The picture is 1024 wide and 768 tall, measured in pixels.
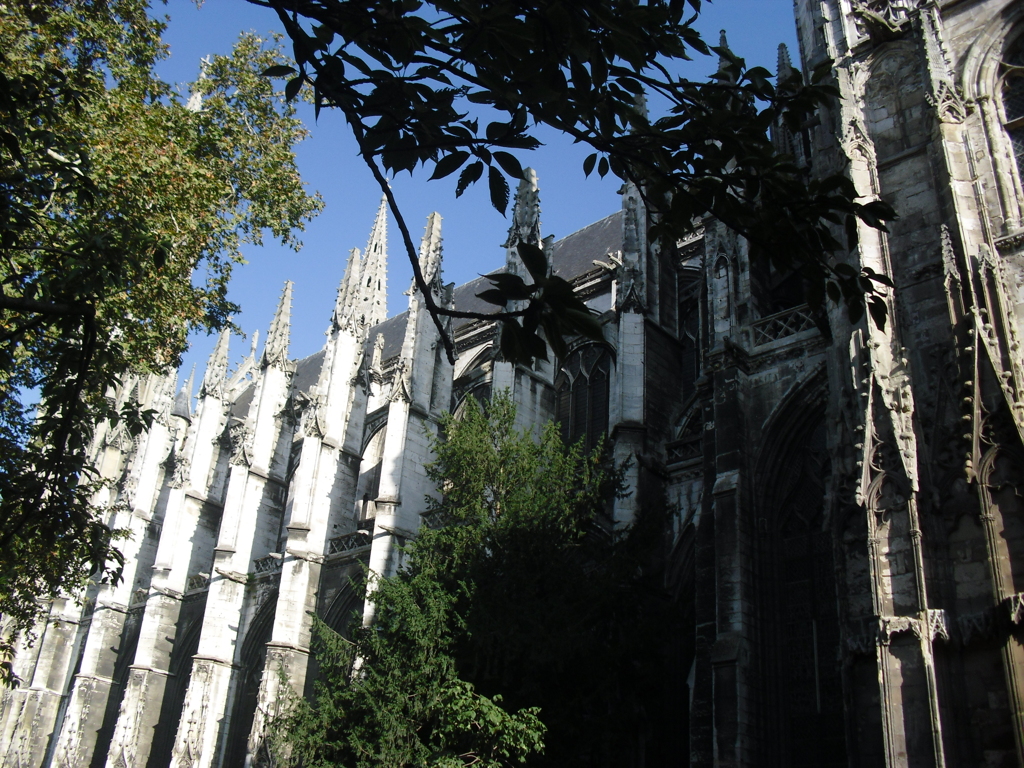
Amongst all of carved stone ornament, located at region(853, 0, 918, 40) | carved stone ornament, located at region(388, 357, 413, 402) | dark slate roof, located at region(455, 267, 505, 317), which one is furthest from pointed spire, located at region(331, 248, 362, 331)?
carved stone ornament, located at region(853, 0, 918, 40)

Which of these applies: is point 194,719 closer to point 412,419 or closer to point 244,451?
point 244,451

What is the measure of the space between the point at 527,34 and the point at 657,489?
46.5 ft

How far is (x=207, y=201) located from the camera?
14.2 meters

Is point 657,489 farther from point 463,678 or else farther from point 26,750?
point 26,750

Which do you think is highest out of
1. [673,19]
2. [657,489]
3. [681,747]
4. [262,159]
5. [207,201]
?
[262,159]

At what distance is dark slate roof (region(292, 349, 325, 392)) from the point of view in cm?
4070

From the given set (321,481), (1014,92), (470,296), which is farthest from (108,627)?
(1014,92)

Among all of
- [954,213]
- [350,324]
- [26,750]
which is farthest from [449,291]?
[26,750]

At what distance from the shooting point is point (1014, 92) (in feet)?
43.0

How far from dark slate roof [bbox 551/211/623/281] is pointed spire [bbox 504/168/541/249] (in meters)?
4.34

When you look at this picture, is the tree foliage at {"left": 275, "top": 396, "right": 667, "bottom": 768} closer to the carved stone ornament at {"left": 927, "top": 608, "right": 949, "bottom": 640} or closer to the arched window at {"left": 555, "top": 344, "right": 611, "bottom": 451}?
the carved stone ornament at {"left": 927, "top": 608, "right": 949, "bottom": 640}

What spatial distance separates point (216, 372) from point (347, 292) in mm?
7603

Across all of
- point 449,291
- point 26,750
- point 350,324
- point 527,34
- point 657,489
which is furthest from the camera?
point 26,750

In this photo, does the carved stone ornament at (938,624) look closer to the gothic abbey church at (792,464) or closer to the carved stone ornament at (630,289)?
the gothic abbey church at (792,464)
